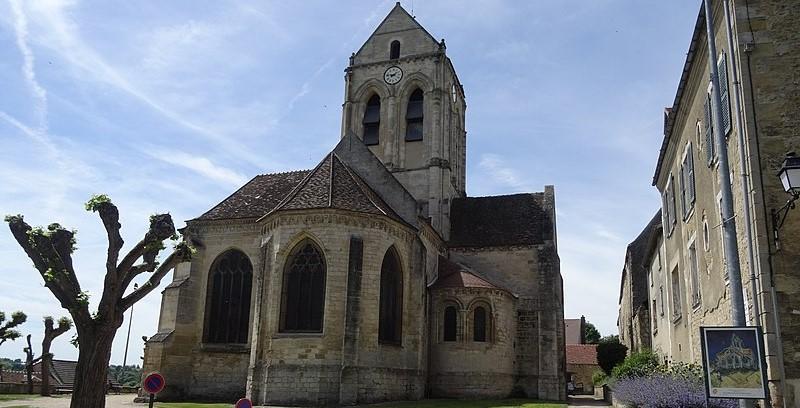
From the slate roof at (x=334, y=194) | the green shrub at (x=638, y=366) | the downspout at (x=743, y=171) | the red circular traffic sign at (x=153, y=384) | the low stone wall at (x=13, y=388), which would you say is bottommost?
the low stone wall at (x=13, y=388)

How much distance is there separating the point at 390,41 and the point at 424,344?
18336mm

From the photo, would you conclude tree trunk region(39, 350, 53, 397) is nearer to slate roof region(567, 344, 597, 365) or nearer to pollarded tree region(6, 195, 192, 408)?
pollarded tree region(6, 195, 192, 408)

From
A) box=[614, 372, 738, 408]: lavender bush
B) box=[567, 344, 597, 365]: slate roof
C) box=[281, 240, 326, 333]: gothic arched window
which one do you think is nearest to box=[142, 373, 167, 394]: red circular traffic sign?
box=[614, 372, 738, 408]: lavender bush

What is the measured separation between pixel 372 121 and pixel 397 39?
496cm

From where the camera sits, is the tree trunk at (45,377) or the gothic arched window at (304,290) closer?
the gothic arched window at (304,290)

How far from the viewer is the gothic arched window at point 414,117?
34031mm

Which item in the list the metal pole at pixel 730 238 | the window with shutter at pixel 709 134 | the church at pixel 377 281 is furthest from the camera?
the church at pixel 377 281

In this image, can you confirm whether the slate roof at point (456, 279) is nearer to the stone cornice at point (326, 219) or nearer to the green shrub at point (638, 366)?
the stone cornice at point (326, 219)

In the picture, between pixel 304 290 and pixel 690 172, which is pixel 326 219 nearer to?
pixel 304 290

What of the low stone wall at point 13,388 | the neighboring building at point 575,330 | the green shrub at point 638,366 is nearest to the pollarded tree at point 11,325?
the low stone wall at point 13,388

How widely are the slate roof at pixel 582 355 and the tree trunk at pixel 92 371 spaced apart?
42800mm

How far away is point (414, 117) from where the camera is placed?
3428cm

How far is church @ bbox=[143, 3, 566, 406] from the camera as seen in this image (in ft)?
70.2

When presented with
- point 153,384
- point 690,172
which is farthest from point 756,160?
point 153,384
